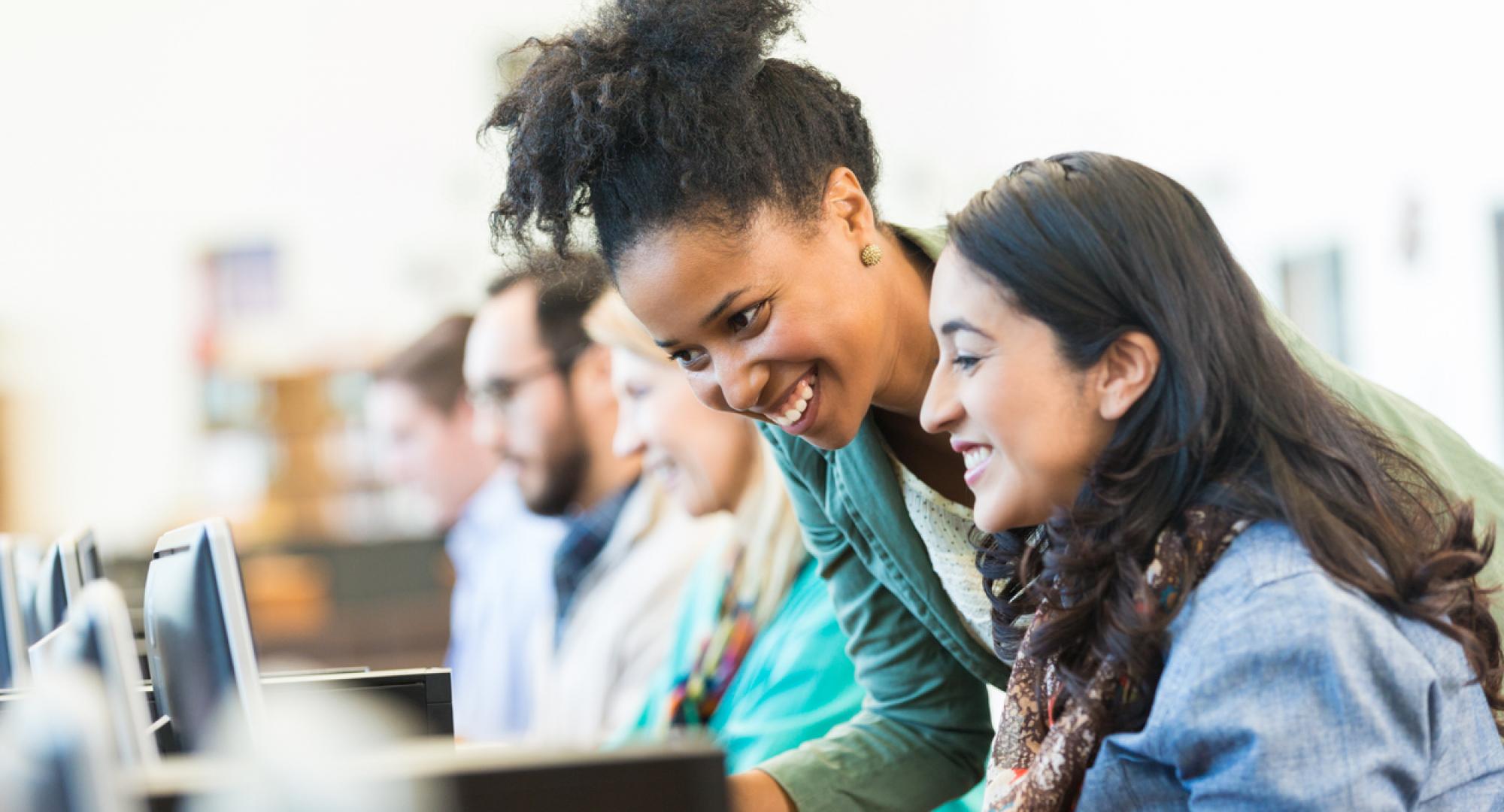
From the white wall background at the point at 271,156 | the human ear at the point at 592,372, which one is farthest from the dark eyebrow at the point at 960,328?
the white wall background at the point at 271,156

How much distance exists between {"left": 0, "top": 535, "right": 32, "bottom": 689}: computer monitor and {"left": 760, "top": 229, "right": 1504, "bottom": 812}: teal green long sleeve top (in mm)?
699

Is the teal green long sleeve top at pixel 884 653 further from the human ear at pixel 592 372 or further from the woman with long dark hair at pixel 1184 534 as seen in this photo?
the human ear at pixel 592 372

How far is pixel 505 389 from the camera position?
323 centimetres

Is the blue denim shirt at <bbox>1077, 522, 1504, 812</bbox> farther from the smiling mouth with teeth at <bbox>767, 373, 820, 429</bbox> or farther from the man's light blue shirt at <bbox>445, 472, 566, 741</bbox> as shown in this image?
the man's light blue shirt at <bbox>445, 472, 566, 741</bbox>

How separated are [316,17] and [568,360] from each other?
14.8ft

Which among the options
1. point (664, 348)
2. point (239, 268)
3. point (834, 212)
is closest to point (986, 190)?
point (834, 212)

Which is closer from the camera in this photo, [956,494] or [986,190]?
[986,190]

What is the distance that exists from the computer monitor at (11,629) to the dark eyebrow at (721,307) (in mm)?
639

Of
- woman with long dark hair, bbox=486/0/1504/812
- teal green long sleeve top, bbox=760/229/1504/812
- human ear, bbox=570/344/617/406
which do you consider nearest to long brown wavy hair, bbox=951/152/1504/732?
woman with long dark hair, bbox=486/0/1504/812

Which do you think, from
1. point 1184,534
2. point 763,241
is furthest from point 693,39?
point 1184,534

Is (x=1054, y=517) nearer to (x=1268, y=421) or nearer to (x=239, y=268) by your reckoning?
(x=1268, y=421)

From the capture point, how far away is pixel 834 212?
4.35 ft

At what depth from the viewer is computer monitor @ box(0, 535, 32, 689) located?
1225mm

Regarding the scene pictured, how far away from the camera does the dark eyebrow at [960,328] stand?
1062 mm
